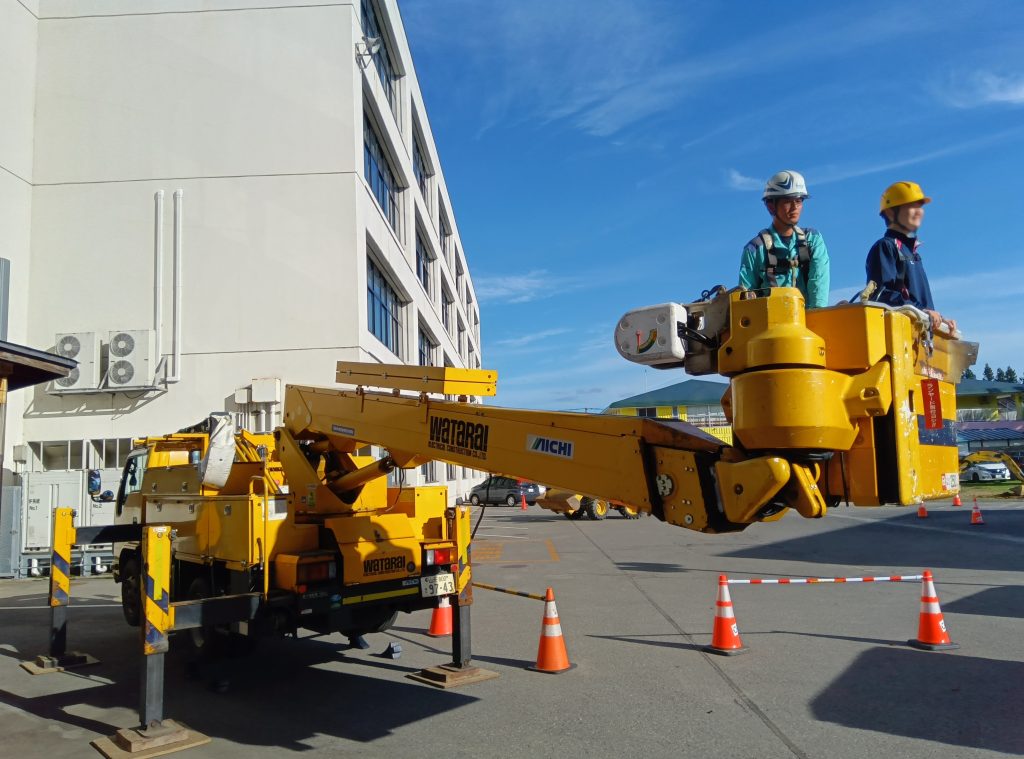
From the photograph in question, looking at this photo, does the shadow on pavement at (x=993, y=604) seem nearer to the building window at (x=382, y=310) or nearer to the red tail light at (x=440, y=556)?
the red tail light at (x=440, y=556)

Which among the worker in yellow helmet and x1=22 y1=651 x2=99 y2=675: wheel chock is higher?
the worker in yellow helmet

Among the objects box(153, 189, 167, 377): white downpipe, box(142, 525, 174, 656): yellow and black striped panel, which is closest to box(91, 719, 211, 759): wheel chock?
box(142, 525, 174, 656): yellow and black striped panel

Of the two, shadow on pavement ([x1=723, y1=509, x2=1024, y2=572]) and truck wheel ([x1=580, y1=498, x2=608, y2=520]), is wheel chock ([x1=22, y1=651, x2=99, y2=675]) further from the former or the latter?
truck wheel ([x1=580, y1=498, x2=608, y2=520])

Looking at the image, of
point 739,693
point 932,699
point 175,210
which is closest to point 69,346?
point 175,210

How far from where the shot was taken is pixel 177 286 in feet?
60.3

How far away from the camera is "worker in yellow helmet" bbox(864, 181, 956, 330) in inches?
148

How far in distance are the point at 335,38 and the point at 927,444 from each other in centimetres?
1939

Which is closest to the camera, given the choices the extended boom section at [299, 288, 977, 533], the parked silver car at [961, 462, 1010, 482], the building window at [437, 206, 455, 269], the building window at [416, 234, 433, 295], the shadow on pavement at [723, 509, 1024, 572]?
the extended boom section at [299, 288, 977, 533]

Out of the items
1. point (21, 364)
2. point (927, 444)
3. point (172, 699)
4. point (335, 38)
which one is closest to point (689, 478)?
point (927, 444)

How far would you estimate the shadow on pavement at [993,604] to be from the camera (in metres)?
9.15

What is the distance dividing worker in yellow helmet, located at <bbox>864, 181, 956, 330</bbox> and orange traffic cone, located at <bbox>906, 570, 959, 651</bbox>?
4.87m

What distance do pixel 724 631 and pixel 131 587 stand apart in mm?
6875

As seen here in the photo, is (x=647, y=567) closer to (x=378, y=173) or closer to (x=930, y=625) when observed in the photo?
(x=930, y=625)

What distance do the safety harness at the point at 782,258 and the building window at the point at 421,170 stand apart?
29.8 meters
